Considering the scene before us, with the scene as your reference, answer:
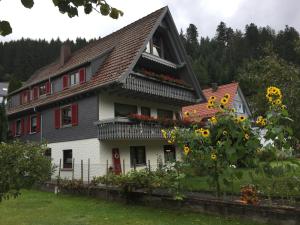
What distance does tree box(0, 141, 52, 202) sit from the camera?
7875mm

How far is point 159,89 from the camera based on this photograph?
949 inches

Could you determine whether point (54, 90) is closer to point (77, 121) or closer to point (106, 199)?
point (77, 121)

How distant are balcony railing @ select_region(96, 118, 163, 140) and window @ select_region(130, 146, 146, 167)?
1.94m

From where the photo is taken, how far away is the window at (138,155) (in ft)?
78.4

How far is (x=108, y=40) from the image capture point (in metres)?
28.4

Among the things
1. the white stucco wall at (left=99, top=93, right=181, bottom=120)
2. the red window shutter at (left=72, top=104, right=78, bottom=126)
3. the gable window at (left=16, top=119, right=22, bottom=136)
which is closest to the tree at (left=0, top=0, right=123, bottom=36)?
the white stucco wall at (left=99, top=93, right=181, bottom=120)

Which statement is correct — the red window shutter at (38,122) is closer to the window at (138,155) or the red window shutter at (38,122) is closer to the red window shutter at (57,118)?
the red window shutter at (57,118)

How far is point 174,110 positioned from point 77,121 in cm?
876

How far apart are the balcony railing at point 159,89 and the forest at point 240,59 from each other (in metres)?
4.15

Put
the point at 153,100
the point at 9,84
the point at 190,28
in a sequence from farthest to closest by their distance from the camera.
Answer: the point at 190,28, the point at 153,100, the point at 9,84

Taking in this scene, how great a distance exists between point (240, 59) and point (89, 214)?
67.7 meters

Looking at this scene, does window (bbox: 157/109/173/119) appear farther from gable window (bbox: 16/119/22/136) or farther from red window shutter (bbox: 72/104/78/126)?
gable window (bbox: 16/119/22/136)

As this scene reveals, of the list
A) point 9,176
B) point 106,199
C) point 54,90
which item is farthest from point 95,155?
point 9,176

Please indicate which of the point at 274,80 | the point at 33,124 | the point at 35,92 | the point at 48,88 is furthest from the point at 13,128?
the point at 274,80
